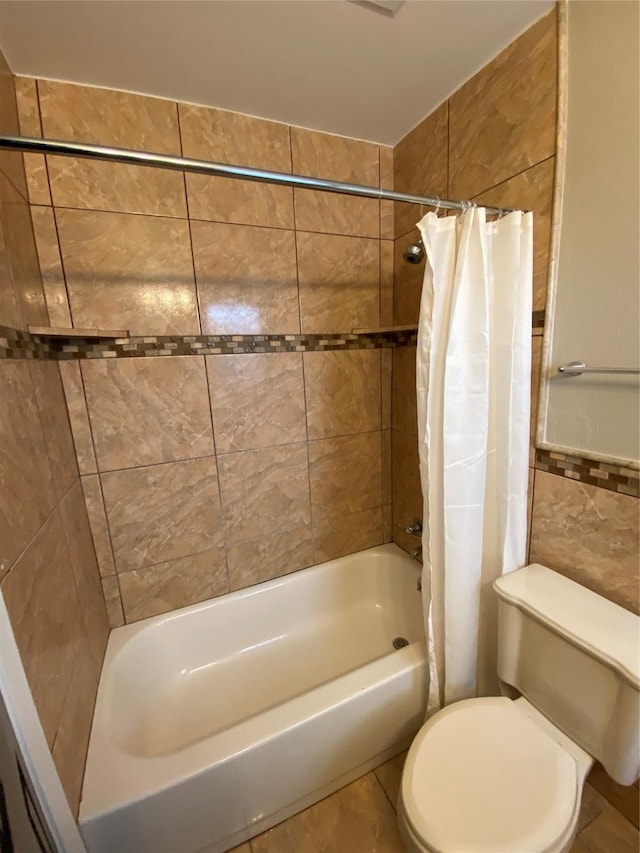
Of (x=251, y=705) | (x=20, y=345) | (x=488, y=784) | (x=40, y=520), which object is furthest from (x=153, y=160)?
(x=251, y=705)

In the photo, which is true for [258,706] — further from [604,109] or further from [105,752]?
[604,109]

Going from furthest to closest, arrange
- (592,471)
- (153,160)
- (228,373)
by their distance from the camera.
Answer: (228,373) → (592,471) → (153,160)

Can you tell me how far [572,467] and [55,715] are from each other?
4.91 feet

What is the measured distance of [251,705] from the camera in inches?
54.7

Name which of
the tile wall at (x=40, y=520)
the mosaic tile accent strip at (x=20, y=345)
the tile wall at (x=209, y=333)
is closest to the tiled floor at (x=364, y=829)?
the tile wall at (x=40, y=520)

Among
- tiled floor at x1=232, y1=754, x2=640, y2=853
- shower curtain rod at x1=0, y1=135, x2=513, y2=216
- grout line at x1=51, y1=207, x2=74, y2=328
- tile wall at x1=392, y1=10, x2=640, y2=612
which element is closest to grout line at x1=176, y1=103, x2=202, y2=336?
grout line at x1=51, y1=207, x2=74, y2=328

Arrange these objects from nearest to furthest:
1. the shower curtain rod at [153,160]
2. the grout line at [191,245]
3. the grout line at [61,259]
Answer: the shower curtain rod at [153,160]
the grout line at [61,259]
the grout line at [191,245]

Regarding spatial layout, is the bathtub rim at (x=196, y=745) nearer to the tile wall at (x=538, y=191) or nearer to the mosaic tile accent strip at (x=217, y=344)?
the tile wall at (x=538, y=191)

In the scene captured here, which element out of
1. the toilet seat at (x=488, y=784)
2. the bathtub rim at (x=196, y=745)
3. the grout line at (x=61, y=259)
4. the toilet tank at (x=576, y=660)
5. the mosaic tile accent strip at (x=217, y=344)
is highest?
the grout line at (x=61, y=259)

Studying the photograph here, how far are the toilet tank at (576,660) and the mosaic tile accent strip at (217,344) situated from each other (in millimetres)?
1095

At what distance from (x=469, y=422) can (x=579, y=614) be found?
58cm

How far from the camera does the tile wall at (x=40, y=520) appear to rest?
756mm

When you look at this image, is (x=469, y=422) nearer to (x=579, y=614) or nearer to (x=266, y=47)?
(x=579, y=614)

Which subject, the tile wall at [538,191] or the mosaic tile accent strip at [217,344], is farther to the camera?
the mosaic tile accent strip at [217,344]
